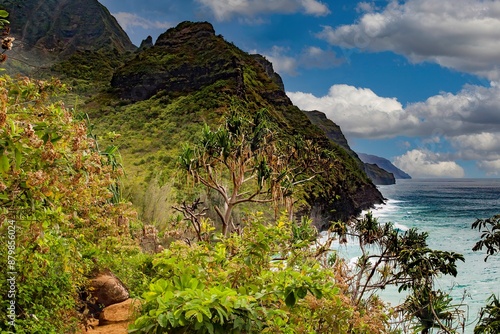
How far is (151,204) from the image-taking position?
19578mm

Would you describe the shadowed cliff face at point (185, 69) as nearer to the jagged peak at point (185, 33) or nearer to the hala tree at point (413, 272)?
the jagged peak at point (185, 33)

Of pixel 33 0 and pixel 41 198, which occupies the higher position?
pixel 33 0

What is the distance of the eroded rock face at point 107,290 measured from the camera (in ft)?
32.9

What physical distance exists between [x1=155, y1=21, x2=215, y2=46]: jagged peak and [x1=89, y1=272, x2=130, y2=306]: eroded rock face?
75.6 metres

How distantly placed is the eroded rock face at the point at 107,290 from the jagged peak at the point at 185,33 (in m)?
75.6

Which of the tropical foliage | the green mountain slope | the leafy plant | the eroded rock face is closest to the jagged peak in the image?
the green mountain slope

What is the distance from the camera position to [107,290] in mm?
10133

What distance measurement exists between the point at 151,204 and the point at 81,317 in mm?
11841

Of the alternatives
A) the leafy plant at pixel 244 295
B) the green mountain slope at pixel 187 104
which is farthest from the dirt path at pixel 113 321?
the green mountain slope at pixel 187 104

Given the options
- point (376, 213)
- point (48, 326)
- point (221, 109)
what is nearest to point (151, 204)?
point (48, 326)

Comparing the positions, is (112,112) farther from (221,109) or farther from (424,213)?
(424,213)

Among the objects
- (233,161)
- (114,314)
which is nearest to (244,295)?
(114,314)

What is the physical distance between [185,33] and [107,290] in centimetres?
7876

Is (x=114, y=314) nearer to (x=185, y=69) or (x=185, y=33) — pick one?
(x=185, y=69)
